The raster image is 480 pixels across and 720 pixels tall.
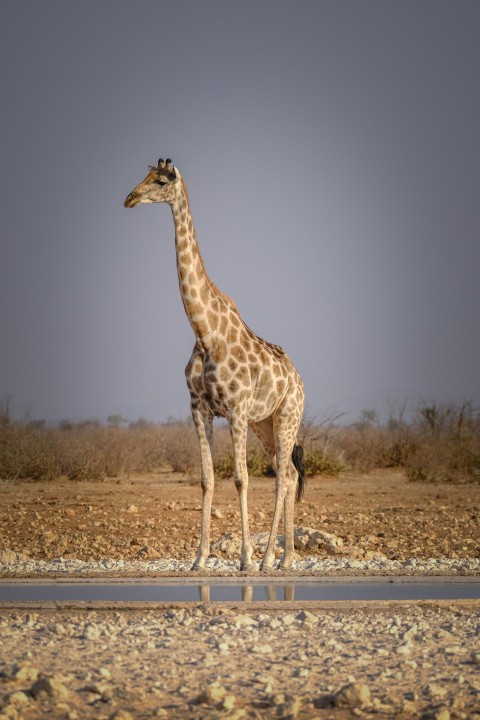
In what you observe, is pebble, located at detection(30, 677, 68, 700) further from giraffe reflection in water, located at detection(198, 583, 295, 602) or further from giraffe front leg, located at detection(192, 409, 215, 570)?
giraffe front leg, located at detection(192, 409, 215, 570)

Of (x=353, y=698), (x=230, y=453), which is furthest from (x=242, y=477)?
(x=230, y=453)

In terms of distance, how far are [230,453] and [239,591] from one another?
16.8 metres

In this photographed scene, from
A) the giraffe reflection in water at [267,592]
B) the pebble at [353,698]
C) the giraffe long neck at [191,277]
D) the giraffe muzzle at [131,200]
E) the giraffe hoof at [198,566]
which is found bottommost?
the pebble at [353,698]

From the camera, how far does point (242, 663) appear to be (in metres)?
7.40

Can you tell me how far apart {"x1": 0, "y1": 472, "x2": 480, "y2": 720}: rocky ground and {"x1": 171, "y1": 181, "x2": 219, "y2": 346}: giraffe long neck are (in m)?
2.44

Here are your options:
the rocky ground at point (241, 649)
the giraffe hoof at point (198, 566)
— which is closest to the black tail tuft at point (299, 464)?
A: the rocky ground at point (241, 649)

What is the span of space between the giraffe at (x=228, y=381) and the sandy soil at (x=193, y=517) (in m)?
1.94

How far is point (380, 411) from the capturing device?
42.0m

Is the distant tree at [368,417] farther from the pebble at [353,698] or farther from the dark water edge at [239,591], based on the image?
the pebble at [353,698]

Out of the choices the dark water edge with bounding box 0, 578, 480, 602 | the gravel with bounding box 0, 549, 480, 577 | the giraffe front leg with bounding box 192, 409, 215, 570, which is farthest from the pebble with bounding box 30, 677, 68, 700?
the giraffe front leg with bounding box 192, 409, 215, 570

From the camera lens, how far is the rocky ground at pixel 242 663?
636 cm

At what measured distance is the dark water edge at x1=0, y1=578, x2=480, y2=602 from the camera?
33.3 ft

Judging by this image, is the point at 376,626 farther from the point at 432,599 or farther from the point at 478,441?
the point at 478,441

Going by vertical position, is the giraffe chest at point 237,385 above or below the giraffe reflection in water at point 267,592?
above
